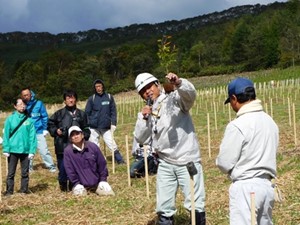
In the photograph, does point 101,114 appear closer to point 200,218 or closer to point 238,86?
point 200,218

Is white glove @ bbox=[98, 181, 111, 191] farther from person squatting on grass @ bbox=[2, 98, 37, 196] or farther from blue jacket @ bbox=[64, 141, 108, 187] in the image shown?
person squatting on grass @ bbox=[2, 98, 37, 196]

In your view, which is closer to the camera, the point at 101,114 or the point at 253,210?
the point at 253,210

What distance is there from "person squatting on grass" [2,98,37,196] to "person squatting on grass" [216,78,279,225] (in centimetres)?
490

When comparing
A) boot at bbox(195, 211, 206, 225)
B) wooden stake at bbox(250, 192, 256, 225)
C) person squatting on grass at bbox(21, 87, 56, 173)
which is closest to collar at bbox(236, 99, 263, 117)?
wooden stake at bbox(250, 192, 256, 225)

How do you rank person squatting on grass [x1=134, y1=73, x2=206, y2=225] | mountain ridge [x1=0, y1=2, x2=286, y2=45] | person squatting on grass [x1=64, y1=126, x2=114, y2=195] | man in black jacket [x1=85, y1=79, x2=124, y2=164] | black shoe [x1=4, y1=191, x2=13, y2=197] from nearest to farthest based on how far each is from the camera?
person squatting on grass [x1=134, y1=73, x2=206, y2=225] < person squatting on grass [x1=64, y1=126, x2=114, y2=195] < black shoe [x1=4, y1=191, x2=13, y2=197] < man in black jacket [x1=85, y1=79, x2=124, y2=164] < mountain ridge [x1=0, y1=2, x2=286, y2=45]

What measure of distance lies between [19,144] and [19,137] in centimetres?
11

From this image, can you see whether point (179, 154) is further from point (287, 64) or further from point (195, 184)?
point (287, 64)

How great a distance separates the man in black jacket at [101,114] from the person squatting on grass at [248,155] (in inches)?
265

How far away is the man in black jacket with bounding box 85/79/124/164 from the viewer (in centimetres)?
1024

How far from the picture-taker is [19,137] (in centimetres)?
787

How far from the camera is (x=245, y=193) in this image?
3.49 m

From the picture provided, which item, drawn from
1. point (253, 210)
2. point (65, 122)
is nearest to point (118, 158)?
point (65, 122)

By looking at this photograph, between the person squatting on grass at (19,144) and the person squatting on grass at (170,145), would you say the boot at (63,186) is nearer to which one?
the person squatting on grass at (19,144)

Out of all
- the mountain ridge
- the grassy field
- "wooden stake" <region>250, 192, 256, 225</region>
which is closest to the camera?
"wooden stake" <region>250, 192, 256, 225</region>
